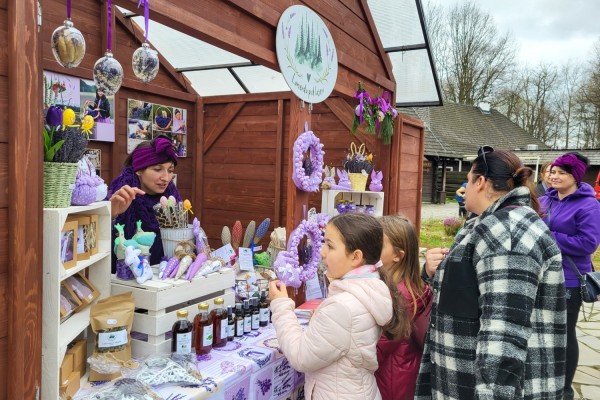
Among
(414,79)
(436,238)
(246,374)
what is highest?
(414,79)

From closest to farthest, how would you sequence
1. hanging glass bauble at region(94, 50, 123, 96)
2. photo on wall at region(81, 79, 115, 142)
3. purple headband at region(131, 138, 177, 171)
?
hanging glass bauble at region(94, 50, 123, 96) < purple headband at region(131, 138, 177, 171) < photo on wall at region(81, 79, 115, 142)

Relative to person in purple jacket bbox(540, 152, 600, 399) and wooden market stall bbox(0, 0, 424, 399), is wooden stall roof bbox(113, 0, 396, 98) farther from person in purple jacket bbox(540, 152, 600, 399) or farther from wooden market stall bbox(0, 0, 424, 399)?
person in purple jacket bbox(540, 152, 600, 399)

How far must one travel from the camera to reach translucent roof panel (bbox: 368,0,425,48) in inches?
175

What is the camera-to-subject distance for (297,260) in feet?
10.2

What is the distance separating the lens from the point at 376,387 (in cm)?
185

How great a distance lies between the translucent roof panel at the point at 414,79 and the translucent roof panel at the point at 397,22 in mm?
130

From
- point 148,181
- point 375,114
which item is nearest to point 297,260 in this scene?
point 148,181

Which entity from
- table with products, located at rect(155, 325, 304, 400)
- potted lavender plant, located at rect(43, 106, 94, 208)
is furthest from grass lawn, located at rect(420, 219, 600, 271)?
potted lavender plant, located at rect(43, 106, 94, 208)

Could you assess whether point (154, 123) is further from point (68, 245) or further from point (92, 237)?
→ point (68, 245)

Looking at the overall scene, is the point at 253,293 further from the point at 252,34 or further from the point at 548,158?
the point at 548,158

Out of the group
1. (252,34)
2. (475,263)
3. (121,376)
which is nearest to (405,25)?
(252,34)

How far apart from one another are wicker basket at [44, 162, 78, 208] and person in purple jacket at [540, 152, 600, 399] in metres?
2.87

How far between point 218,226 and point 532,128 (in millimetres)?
28529

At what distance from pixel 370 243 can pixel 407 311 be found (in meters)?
0.36
